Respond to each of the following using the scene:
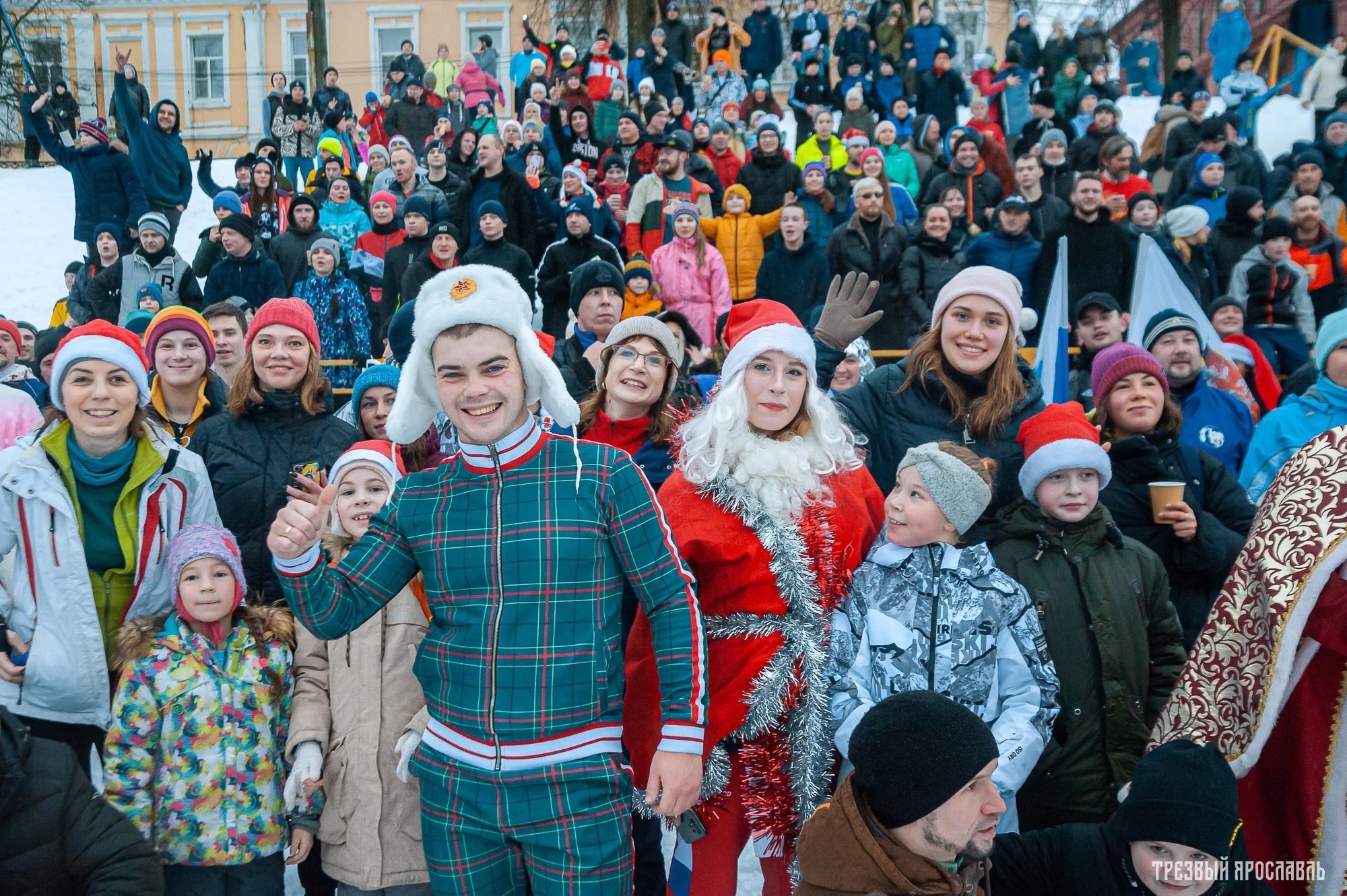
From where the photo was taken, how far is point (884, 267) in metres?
8.54

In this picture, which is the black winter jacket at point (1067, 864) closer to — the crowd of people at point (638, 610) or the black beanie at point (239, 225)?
the crowd of people at point (638, 610)

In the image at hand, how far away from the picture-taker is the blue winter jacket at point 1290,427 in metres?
3.54

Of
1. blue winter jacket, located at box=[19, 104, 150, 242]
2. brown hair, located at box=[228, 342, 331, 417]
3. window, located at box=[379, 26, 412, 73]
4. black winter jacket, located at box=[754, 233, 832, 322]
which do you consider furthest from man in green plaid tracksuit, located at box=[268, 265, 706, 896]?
window, located at box=[379, 26, 412, 73]

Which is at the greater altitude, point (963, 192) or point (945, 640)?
point (963, 192)

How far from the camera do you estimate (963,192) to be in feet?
34.1

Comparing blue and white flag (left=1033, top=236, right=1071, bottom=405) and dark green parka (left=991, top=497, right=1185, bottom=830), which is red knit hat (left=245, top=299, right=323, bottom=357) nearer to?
dark green parka (left=991, top=497, right=1185, bottom=830)

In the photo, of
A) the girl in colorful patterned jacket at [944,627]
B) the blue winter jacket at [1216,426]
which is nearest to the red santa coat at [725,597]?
the girl in colorful patterned jacket at [944,627]

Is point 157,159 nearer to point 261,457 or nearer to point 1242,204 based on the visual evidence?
point 261,457

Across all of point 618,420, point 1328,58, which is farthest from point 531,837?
point 1328,58

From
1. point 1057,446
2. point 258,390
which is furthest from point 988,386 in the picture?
point 258,390

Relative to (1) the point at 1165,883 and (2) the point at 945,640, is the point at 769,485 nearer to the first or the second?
(2) the point at 945,640

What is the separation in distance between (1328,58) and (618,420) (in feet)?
56.4

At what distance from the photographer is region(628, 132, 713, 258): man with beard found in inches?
410

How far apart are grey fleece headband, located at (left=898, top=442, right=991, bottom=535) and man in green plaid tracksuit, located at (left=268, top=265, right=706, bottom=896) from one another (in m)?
0.71
